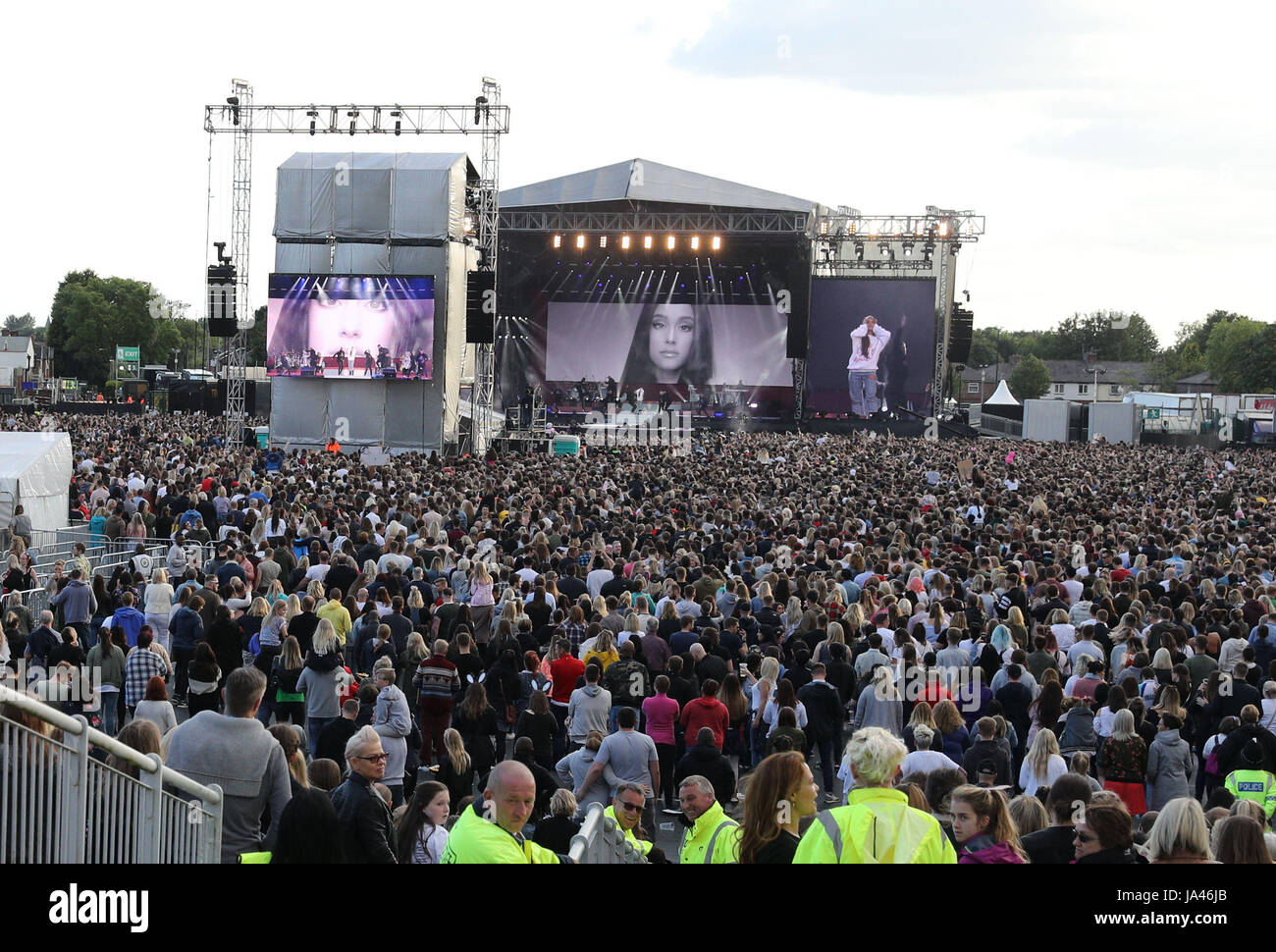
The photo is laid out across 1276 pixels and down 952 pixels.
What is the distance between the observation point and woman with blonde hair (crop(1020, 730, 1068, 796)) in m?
7.09

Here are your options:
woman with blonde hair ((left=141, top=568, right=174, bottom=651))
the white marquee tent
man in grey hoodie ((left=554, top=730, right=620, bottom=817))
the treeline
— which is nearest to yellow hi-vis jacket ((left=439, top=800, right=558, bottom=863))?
man in grey hoodie ((left=554, top=730, right=620, bottom=817))

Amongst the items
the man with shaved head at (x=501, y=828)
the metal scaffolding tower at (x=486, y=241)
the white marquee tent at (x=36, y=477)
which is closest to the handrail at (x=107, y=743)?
the man with shaved head at (x=501, y=828)

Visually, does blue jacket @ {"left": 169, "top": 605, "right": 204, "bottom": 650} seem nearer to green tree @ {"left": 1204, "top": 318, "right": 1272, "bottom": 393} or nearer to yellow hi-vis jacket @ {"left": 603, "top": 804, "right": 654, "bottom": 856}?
yellow hi-vis jacket @ {"left": 603, "top": 804, "right": 654, "bottom": 856}

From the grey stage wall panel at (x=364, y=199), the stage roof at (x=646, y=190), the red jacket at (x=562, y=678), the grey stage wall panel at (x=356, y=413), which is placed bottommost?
the red jacket at (x=562, y=678)

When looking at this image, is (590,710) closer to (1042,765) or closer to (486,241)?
(1042,765)

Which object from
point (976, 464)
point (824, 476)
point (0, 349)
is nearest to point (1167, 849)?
point (824, 476)

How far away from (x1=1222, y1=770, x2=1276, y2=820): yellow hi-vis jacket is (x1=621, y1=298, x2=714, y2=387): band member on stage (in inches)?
1618

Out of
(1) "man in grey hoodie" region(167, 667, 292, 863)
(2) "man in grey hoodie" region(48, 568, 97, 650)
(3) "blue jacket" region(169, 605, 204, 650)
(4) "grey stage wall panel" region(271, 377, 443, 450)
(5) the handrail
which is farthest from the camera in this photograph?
(4) "grey stage wall panel" region(271, 377, 443, 450)

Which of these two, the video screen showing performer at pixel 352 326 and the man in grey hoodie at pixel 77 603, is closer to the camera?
the man in grey hoodie at pixel 77 603

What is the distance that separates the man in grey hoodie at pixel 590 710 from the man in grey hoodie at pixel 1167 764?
324 centimetres

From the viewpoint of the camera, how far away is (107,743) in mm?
4340

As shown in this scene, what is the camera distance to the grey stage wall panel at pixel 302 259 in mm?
36375

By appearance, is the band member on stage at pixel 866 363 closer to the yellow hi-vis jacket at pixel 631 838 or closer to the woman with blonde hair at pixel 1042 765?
the woman with blonde hair at pixel 1042 765
